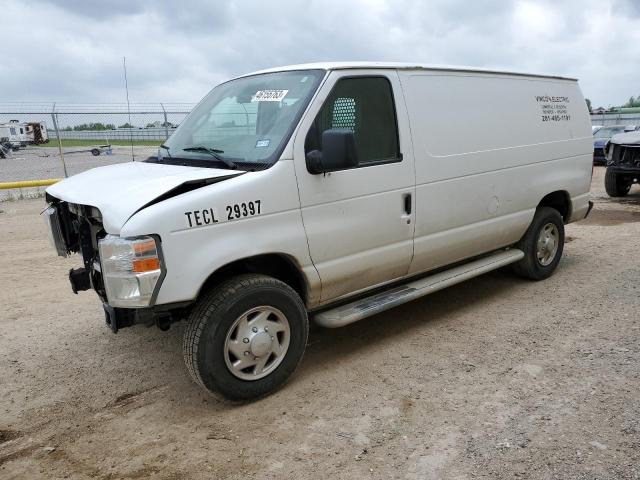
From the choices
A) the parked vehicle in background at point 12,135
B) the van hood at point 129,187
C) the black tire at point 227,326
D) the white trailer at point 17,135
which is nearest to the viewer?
the van hood at point 129,187

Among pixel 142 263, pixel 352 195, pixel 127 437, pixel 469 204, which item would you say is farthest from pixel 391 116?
pixel 127 437

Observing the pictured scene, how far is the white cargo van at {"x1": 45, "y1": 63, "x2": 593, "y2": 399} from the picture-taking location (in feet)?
10.5

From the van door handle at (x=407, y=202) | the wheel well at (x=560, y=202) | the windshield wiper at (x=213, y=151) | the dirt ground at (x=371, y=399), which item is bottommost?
the dirt ground at (x=371, y=399)

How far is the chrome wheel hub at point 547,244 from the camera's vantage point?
5789 mm

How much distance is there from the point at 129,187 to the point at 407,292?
7.43ft

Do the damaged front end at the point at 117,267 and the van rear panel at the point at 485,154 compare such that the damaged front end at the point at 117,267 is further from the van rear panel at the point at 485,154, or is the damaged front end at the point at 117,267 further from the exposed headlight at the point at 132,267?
the van rear panel at the point at 485,154

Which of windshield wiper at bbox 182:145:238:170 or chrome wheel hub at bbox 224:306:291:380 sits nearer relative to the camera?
chrome wheel hub at bbox 224:306:291:380

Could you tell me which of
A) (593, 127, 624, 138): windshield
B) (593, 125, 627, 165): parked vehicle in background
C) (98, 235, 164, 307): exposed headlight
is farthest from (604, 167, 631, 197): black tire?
(98, 235, 164, 307): exposed headlight

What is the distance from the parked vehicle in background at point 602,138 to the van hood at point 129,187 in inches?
693

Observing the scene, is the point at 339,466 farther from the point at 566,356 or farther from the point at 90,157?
the point at 90,157

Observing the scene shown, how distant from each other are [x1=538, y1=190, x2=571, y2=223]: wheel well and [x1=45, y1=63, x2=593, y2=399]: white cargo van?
768 mm

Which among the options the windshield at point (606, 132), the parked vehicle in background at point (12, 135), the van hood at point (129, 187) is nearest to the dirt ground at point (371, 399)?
the van hood at point (129, 187)

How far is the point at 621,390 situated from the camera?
137 inches

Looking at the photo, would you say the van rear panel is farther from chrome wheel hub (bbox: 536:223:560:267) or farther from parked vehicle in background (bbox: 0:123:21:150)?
parked vehicle in background (bbox: 0:123:21:150)
